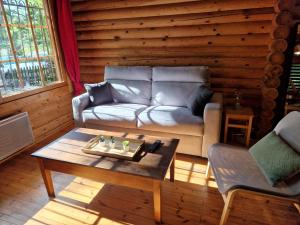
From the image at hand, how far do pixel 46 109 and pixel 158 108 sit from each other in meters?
1.75

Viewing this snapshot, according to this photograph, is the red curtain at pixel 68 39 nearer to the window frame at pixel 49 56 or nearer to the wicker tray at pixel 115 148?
the window frame at pixel 49 56

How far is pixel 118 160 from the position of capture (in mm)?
1699

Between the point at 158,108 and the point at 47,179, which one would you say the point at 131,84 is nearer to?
the point at 158,108

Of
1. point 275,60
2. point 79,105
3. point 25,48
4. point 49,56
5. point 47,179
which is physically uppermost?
point 25,48

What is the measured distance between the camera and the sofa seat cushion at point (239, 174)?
142 cm

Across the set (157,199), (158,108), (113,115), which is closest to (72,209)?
(157,199)

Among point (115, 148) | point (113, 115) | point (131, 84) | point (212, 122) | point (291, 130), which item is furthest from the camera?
point (131, 84)

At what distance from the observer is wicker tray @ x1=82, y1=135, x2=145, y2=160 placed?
1.73m

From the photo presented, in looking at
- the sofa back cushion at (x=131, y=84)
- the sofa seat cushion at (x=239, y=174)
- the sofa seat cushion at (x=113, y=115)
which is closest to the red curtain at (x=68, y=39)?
the sofa back cushion at (x=131, y=84)

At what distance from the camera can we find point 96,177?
1.71 meters

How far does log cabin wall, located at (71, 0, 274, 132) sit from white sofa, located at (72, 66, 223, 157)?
364 millimetres

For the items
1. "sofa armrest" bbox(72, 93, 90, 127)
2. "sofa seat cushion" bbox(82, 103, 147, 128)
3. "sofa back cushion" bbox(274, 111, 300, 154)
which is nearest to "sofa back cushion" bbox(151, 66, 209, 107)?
"sofa seat cushion" bbox(82, 103, 147, 128)

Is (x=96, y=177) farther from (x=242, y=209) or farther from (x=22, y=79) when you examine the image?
(x=22, y=79)

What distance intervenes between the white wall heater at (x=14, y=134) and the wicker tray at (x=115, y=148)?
4.13 ft
